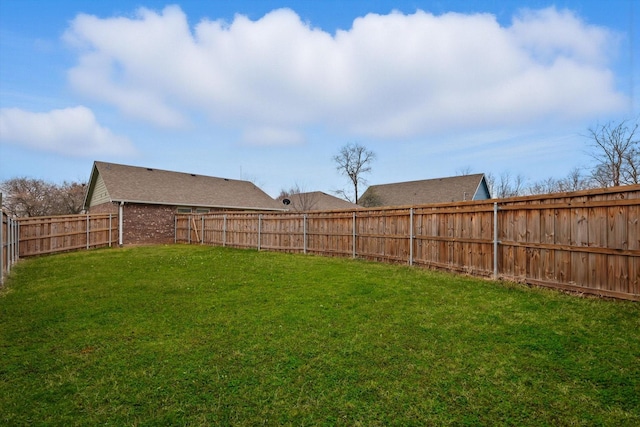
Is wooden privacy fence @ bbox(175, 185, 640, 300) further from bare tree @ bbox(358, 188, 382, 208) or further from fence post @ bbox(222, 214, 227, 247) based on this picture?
bare tree @ bbox(358, 188, 382, 208)

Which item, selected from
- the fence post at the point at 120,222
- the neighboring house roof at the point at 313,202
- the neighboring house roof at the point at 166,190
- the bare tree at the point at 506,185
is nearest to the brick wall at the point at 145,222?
the fence post at the point at 120,222

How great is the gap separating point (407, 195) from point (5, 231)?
2756 cm

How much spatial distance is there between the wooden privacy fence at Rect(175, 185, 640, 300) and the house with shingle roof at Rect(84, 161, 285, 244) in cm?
1163

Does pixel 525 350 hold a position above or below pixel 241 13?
below

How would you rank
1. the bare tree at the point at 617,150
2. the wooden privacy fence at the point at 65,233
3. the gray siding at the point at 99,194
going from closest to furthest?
the wooden privacy fence at the point at 65,233 → the bare tree at the point at 617,150 → the gray siding at the point at 99,194

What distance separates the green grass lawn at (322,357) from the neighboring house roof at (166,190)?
12.7 metres

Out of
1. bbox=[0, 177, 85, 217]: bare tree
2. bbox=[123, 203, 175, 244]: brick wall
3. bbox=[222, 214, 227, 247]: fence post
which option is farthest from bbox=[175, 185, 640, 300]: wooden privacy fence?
bbox=[0, 177, 85, 217]: bare tree

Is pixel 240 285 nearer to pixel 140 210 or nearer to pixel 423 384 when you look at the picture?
pixel 423 384

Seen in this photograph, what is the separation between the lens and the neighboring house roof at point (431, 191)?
2697 cm

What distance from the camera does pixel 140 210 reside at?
17984mm

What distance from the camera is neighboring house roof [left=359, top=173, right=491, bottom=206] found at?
2697 cm

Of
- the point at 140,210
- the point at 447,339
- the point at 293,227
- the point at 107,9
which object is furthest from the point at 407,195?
the point at 447,339

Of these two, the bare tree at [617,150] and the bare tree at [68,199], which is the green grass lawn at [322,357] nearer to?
the bare tree at [617,150]

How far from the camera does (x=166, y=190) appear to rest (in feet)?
65.9
